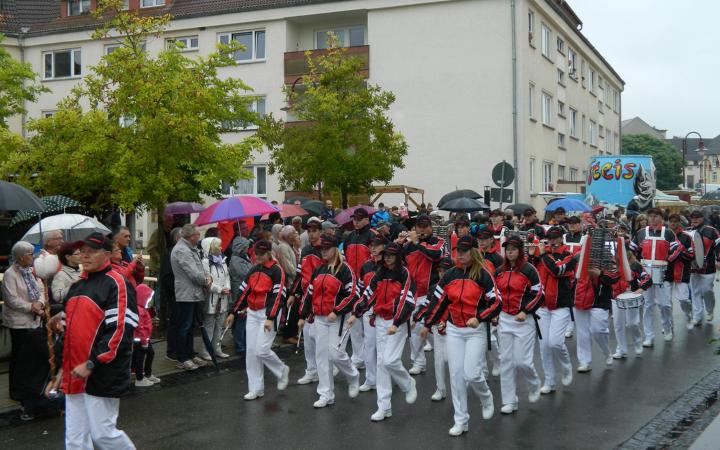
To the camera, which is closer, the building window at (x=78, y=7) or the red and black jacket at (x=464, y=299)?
A: the red and black jacket at (x=464, y=299)

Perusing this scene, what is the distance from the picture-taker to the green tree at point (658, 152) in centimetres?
9275

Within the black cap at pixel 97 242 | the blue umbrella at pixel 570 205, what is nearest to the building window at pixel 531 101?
A: the blue umbrella at pixel 570 205

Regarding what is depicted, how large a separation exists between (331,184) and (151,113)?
8.83 metres

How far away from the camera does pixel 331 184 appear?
867 inches

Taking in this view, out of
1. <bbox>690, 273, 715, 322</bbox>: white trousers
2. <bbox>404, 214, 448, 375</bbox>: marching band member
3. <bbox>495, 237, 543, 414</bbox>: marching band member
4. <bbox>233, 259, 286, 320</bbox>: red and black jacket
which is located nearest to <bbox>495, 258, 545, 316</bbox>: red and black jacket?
<bbox>495, 237, 543, 414</bbox>: marching band member

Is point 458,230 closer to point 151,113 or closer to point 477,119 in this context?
point 151,113

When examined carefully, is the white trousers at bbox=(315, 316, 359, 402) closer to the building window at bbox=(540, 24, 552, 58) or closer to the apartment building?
the apartment building

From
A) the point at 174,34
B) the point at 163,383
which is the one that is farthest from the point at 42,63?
the point at 163,383

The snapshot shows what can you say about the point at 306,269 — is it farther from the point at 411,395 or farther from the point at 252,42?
the point at 252,42

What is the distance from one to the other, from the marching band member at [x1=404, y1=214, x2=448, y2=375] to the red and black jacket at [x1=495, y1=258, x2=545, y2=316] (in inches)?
72.8

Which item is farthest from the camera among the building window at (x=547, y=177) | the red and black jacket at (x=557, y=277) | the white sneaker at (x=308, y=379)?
the building window at (x=547, y=177)

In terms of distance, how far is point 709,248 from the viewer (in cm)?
1473

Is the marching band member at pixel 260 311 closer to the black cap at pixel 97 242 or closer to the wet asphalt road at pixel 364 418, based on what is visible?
the wet asphalt road at pixel 364 418

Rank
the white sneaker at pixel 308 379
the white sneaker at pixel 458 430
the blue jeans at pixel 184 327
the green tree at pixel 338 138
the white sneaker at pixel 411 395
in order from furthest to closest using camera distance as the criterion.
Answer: the green tree at pixel 338 138
the blue jeans at pixel 184 327
the white sneaker at pixel 308 379
the white sneaker at pixel 411 395
the white sneaker at pixel 458 430
